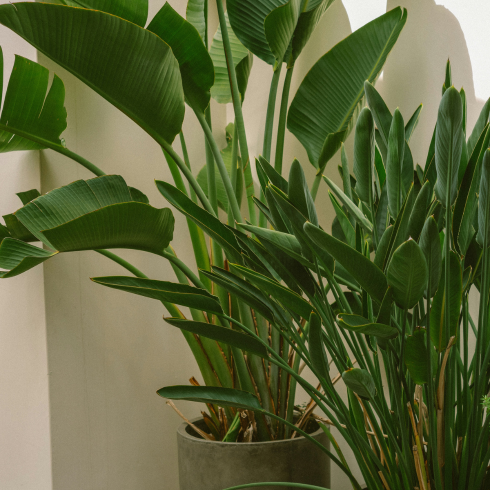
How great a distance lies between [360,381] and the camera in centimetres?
56

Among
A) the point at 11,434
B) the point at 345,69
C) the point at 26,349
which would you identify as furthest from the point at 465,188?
the point at 11,434

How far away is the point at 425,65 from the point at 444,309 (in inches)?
28.2

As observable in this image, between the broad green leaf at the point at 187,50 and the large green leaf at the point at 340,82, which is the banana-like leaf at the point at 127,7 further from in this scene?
the large green leaf at the point at 340,82

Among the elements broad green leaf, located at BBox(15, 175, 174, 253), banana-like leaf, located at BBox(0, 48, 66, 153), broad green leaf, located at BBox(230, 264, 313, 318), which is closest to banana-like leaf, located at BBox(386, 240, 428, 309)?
broad green leaf, located at BBox(230, 264, 313, 318)

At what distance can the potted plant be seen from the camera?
700 millimetres

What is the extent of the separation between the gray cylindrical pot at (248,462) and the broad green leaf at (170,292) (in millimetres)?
335

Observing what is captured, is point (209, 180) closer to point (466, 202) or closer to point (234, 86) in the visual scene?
point (234, 86)

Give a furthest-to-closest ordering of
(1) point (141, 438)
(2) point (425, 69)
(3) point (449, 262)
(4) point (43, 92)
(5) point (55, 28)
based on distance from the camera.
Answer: (1) point (141, 438)
(2) point (425, 69)
(4) point (43, 92)
(5) point (55, 28)
(3) point (449, 262)

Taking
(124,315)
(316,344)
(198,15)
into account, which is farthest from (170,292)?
(198,15)

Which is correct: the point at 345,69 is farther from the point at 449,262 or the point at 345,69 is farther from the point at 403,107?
the point at 449,262

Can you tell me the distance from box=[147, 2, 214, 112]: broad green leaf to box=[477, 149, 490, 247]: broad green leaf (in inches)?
21.6

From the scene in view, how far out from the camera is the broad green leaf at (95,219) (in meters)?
0.68

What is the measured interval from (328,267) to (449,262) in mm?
148

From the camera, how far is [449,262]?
22.5 inches
